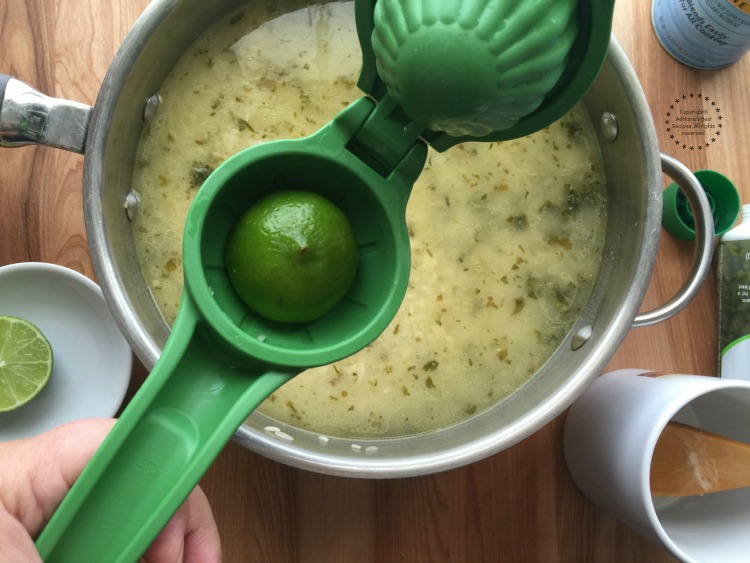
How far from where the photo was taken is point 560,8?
46cm

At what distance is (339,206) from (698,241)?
1.40 ft

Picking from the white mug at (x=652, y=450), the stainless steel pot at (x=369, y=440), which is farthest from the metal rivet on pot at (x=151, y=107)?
the white mug at (x=652, y=450)

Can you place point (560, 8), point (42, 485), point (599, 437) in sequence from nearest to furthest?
point (560, 8) < point (42, 485) < point (599, 437)

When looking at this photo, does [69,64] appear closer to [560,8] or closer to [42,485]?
[42,485]

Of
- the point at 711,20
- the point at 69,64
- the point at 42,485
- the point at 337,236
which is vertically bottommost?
the point at 42,485

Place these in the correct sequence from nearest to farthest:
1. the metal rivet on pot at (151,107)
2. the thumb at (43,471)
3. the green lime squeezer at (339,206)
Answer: the green lime squeezer at (339,206)
the thumb at (43,471)
the metal rivet on pot at (151,107)

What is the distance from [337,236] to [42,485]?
40cm

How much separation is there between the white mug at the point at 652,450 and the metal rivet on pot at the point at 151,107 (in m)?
0.66

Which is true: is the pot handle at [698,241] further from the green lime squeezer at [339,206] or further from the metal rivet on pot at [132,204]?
the metal rivet on pot at [132,204]

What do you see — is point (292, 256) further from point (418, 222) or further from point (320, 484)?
point (320, 484)

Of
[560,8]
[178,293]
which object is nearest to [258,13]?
[178,293]

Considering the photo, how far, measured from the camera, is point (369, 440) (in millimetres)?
791

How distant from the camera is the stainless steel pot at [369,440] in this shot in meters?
0.66

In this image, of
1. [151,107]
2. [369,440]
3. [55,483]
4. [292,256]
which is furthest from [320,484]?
[151,107]
